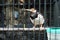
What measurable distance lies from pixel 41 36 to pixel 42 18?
370mm

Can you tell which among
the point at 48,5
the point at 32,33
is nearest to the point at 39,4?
the point at 48,5

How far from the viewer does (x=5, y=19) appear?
6746 millimetres

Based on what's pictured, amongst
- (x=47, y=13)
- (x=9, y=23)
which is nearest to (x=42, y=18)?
(x=47, y=13)

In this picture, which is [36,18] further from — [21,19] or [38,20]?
[21,19]

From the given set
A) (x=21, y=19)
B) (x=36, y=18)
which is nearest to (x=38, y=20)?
(x=36, y=18)

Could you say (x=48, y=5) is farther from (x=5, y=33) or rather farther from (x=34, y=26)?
(x=5, y=33)

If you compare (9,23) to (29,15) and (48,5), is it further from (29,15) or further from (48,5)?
(48,5)

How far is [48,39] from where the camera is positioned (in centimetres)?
670

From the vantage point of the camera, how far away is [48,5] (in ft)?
22.0

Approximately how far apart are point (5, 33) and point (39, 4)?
92 centimetres

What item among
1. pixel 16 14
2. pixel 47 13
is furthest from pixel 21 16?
pixel 47 13

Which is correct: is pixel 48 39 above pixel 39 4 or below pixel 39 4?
below

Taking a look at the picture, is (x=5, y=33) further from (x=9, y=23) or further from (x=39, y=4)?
(x=39, y=4)

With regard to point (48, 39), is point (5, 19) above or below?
above
